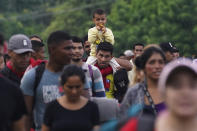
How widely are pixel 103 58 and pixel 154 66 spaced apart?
3.81 meters

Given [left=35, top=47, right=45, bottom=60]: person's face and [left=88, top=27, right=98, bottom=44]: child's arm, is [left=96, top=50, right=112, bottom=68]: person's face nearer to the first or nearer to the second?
[left=35, top=47, right=45, bottom=60]: person's face

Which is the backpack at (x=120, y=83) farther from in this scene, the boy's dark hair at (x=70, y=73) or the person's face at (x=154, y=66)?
the boy's dark hair at (x=70, y=73)

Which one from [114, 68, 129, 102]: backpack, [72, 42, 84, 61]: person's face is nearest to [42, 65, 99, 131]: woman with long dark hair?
[72, 42, 84, 61]: person's face

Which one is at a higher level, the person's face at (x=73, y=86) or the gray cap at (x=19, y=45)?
the gray cap at (x=19, y=45)

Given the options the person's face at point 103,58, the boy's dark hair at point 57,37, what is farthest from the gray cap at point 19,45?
the person's face at point 103,58

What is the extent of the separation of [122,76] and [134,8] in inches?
1647

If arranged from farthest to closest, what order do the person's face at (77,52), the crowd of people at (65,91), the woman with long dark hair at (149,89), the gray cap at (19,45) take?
the person's face at (77,52), the gray cap at (19,45), the woman with long dark hair at (149,89), the crowd of people at (65,91)

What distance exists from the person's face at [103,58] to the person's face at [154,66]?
3.65 meters

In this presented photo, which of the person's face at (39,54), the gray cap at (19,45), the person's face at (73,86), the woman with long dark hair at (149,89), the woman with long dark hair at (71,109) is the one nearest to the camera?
the woman with long dark hair at (71,109)

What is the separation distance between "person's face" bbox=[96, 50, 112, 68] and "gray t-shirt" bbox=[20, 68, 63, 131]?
3513mm

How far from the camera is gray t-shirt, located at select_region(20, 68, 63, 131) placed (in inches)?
331

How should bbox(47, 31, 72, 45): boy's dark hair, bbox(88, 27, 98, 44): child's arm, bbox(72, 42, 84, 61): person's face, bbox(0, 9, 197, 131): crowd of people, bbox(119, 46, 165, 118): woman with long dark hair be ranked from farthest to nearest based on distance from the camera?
bbox(88, 27, 98, 44): child's arm
bbox(72, 42, 84, 61): person's face
bbox(47, 31, 72, 45): boy's dark hair
bbox(119, 46, 165, 118): woman with long dark hair
bbox(0, 9, 197, 131): crowd of people

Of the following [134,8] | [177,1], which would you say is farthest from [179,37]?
[134,8]

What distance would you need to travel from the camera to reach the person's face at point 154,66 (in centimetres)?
824
